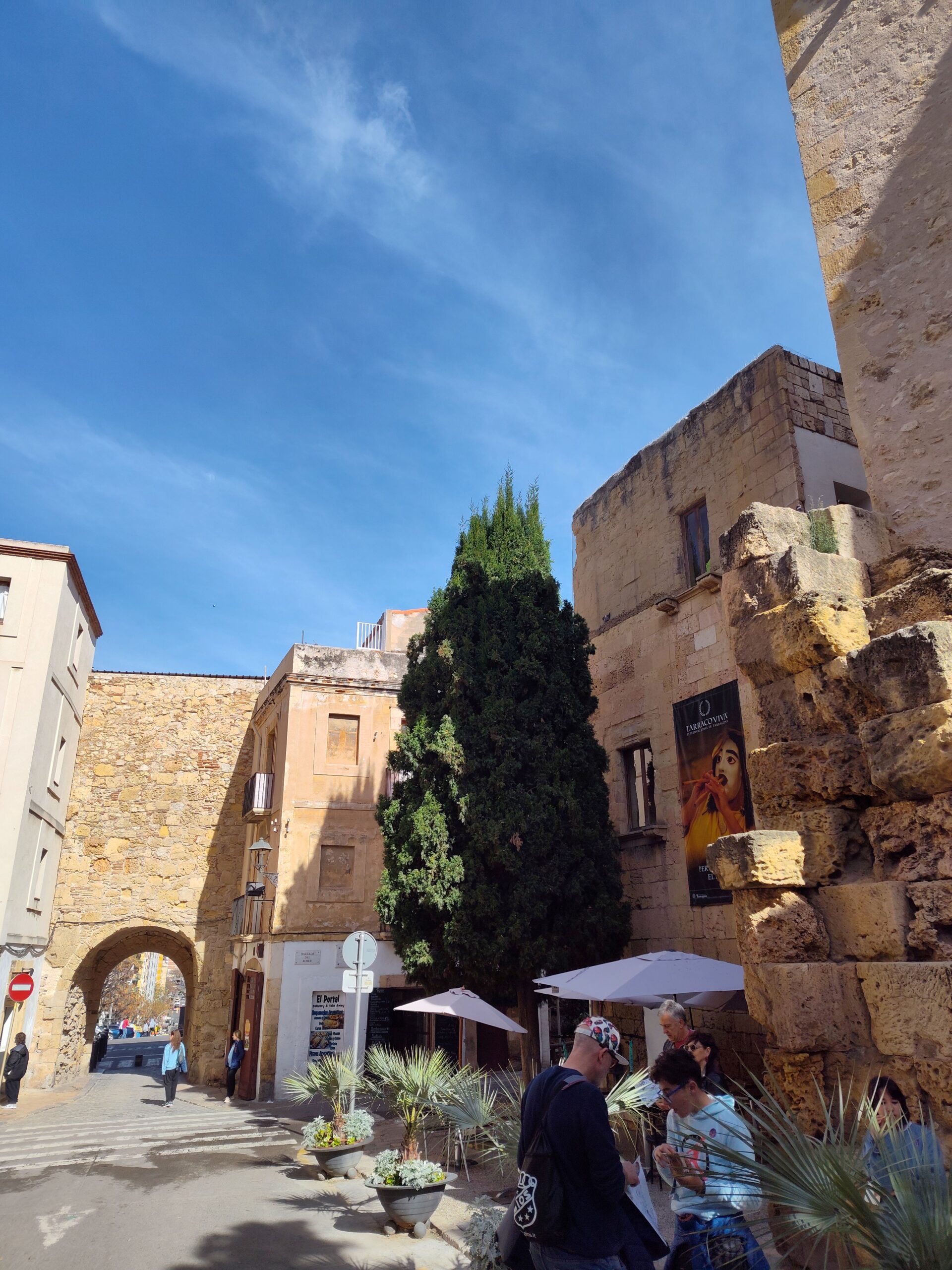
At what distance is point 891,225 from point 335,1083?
9.66 m

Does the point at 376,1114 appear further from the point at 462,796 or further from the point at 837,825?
the point at 837,825

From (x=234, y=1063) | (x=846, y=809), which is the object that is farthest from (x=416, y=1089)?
(x=234, y=1063)

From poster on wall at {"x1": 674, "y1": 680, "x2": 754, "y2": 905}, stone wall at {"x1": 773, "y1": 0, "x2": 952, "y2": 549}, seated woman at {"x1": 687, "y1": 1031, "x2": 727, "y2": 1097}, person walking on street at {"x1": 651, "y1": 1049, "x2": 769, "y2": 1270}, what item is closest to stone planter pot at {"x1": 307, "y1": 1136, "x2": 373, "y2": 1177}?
poster on wall at {"x1": 674, "y1": 680, "x2": 754, "y2": 905}

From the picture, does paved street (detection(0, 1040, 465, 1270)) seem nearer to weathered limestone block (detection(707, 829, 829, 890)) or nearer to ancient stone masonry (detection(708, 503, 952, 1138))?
ancient stone masonry (detection(708, 503, 952, 1138))

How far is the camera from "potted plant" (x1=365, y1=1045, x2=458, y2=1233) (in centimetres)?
695

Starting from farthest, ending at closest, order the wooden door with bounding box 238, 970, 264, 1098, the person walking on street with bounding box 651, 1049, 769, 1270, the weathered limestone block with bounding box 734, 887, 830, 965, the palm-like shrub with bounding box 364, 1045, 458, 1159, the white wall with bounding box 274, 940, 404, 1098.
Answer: the wooden door with bounding box 238, 970, 264, 1098 < the white wall with bounding box 274, 940, 404, 1098 < the palm-like shrub with bounding box 364, 1045, 458, 1159 < the weathered limestone block with bounding box 734, 887, 830, 965 < the person walking on street with bounding box 651, 1049, 769, 1270

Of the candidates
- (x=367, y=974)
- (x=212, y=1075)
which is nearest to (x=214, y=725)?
(x=212, y=1075)

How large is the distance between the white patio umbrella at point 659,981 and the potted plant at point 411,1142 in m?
1.54

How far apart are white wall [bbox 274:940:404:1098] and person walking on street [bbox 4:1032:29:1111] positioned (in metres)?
4.81

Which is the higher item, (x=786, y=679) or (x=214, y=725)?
(x=214, y=725)

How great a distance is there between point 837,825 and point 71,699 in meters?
21.0

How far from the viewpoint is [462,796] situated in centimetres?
A: 1236

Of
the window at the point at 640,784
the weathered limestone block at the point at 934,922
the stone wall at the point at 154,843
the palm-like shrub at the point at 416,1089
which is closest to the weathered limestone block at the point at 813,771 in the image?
the weathered limestone block at the point at 934,922

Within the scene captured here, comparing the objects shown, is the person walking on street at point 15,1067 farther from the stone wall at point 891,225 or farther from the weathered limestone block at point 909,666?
the stone wall at point 891,225
